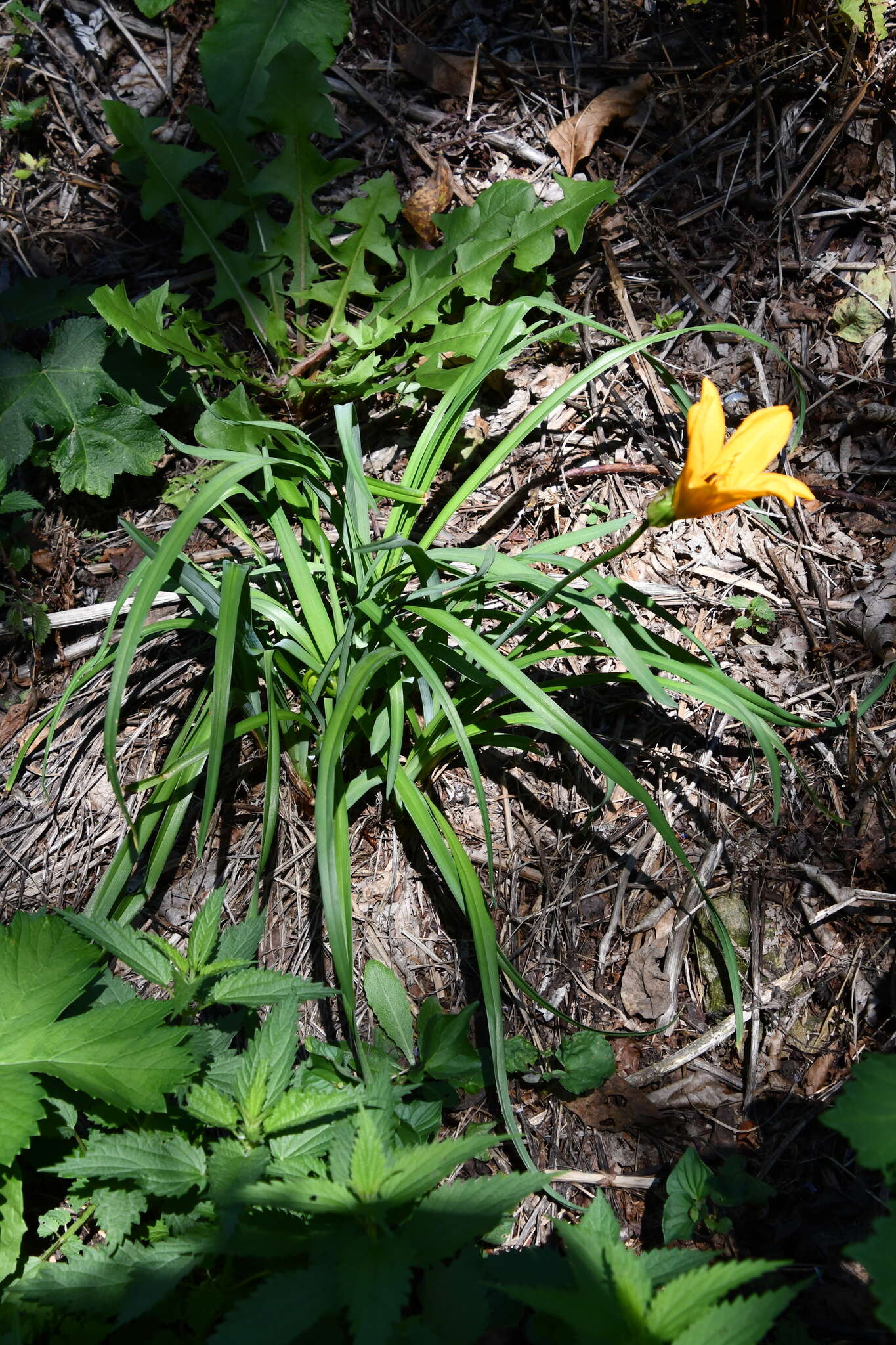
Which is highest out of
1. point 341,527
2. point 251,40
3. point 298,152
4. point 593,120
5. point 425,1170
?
point 251,40

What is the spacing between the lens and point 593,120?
7.30ft

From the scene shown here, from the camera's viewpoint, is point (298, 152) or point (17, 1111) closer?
point (17, 1111)

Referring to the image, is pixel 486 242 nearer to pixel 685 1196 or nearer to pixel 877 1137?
pixel 877 1137

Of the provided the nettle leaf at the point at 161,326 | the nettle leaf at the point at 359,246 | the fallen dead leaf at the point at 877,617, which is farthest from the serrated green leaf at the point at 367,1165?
the nettle leaf at the point at 359,246

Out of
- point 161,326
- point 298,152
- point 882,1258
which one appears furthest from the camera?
point 298,152

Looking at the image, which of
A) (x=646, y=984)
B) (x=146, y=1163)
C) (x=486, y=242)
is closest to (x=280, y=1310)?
(x=146, y=1163)

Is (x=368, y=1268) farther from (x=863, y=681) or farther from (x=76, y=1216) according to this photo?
(x=863, y=681)

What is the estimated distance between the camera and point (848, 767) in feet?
5.57

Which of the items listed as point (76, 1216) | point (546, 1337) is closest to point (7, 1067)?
point (76, 1216)

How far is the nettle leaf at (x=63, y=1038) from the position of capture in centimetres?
116

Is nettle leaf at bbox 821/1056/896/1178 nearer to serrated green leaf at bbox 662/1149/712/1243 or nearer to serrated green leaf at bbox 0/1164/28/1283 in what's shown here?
serrated green leaf at bbox 662/1149/712/1243

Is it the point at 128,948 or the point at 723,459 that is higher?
the point at 723,459

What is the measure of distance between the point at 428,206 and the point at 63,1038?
2.07 meters

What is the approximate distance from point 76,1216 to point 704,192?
2.68m
